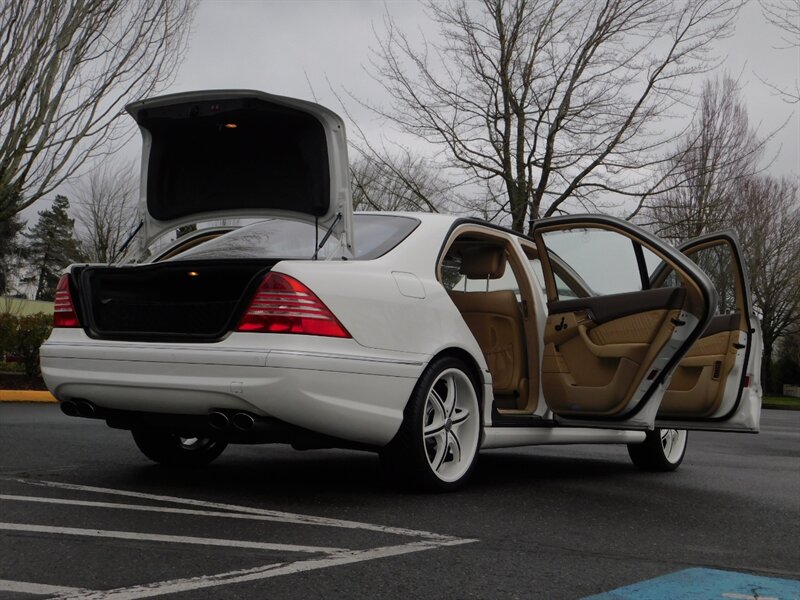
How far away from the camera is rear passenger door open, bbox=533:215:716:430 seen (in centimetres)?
520

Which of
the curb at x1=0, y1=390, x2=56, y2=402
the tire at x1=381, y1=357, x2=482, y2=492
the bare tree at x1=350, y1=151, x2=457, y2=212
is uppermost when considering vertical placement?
the bare tree at x1=350, y1=151, x2=457, y2=212

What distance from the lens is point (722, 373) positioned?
585cm

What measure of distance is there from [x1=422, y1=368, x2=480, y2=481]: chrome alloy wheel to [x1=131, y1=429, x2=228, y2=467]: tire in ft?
4.78

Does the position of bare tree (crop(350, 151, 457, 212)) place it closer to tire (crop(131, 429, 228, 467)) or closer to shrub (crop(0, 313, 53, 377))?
shrub (crop(0, 313, 53, 377))

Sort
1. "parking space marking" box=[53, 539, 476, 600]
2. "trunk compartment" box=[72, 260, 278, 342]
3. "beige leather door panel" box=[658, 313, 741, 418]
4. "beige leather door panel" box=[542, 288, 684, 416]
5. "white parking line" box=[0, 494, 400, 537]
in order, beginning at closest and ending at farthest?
"parking space marking" box=[53, 539, 476, 600] → "white parking line" box=[0, 494, 400, 537] → "trunk compartment" box=[72, 260, 278, 342] → "beige leather door panel" box=[542, 288, 684, 416] → "beige leather door panel" box=[658, 313, 741, 418]

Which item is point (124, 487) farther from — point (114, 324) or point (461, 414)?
point (461, 414)

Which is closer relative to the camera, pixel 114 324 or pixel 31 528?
pixel 31 528

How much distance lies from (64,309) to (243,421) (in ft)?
4.34

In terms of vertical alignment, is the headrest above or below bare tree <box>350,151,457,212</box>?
below

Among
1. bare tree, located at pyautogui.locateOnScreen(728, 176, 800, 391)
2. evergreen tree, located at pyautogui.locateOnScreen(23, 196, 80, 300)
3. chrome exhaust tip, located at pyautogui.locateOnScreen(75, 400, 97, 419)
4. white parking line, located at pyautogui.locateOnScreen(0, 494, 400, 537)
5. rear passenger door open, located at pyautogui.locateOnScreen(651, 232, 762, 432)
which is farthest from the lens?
evergreen tree, located at pyautogui.locateOnScreen(23, 196, 80, 300)

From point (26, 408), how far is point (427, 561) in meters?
8.94

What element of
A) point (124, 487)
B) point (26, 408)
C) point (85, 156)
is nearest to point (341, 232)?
point (124, 487)

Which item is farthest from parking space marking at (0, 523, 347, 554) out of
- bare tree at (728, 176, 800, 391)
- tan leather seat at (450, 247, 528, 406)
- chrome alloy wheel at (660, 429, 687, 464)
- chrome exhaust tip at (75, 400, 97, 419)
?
bare tree at (728, 176, 800, 391)

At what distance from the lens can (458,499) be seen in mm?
4781
